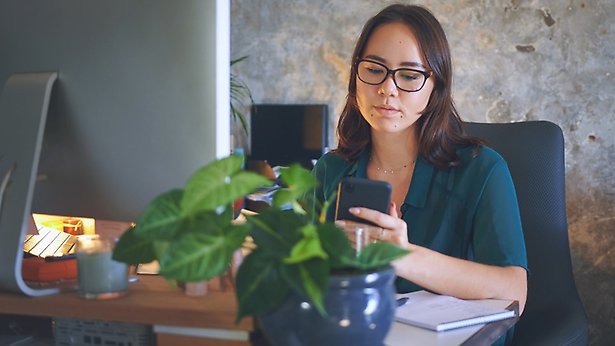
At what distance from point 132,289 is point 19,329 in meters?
0.25

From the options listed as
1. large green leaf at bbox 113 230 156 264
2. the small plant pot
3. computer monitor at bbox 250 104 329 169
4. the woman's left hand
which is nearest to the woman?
the woman's left hand

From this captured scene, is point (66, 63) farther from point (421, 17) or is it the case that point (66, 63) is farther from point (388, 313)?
point (421, 17)

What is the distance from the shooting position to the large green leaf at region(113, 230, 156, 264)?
0.87 m

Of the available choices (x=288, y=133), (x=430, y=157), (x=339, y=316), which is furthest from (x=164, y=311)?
(x=288, y=133)

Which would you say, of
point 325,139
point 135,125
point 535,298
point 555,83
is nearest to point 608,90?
point 555,83

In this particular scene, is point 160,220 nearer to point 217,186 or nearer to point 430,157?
point 217,186

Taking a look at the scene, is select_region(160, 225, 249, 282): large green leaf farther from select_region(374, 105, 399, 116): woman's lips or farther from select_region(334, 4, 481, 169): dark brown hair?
select_region(334, 4, 481, 169): dark brown hair

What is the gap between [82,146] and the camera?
3.38ft

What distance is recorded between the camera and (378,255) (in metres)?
0.78

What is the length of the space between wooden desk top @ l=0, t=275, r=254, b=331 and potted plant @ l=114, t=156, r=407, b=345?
0.10 metres

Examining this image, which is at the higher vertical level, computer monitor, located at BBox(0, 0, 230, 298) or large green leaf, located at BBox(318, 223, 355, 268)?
computer monitor, located at BBox(0, 0, 230, 298)

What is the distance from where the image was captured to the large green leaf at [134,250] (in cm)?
87

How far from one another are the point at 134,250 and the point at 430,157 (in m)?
1.07

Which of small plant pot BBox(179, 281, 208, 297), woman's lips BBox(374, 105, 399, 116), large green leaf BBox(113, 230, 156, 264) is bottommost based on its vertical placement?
small plant pot BBox(179, 281, 208, 297)
